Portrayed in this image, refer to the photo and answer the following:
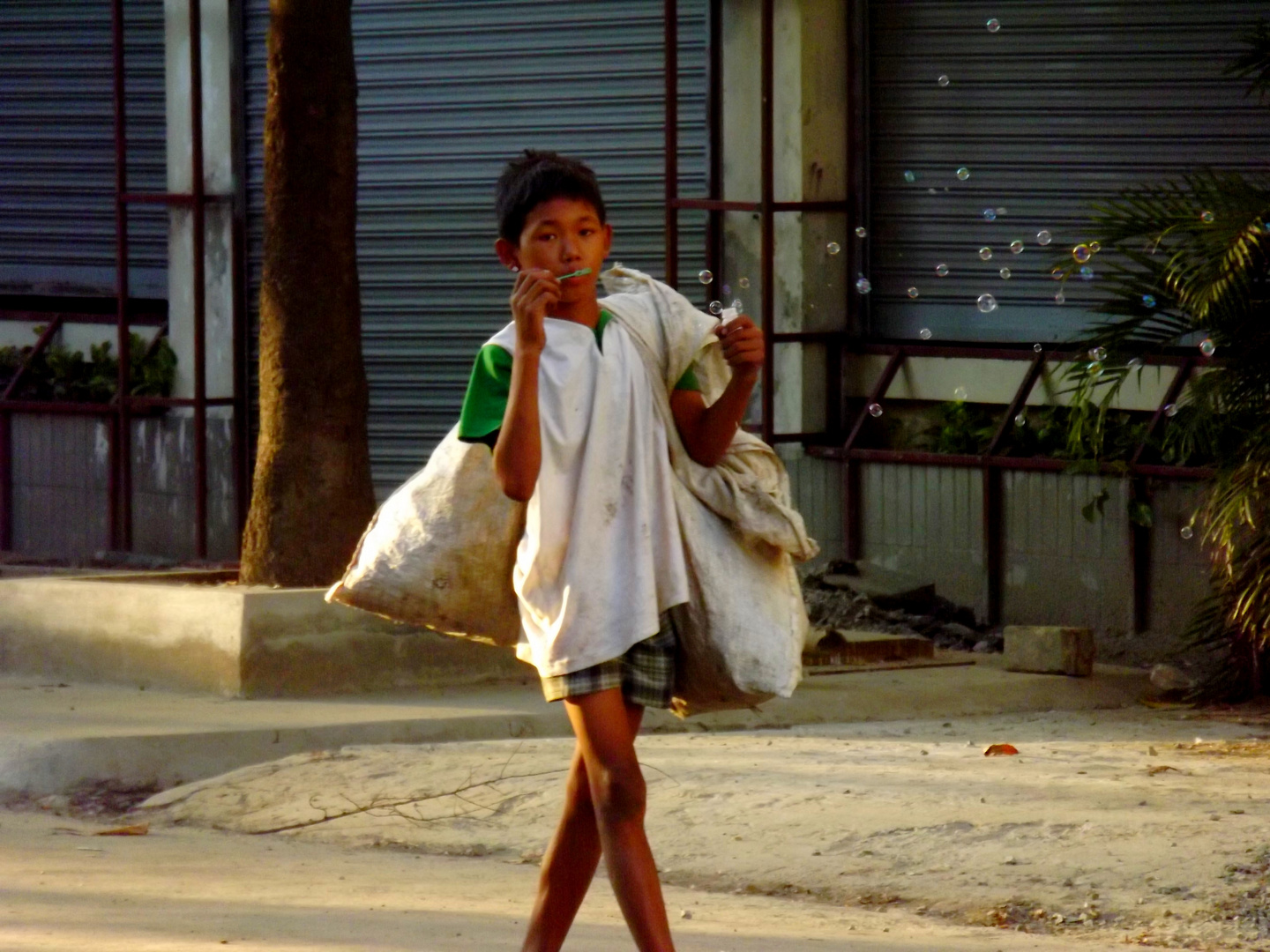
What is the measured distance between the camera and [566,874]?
3.89 metres

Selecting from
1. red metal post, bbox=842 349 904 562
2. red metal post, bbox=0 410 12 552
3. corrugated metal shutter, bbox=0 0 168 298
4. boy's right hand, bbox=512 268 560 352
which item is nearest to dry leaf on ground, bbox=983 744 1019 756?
boy's right hand, bbox=512 268 560 352

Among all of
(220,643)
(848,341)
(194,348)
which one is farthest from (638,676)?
(194,348)

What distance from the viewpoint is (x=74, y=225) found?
14.1m

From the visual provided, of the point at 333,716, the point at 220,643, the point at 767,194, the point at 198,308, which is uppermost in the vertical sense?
the point at 767,194

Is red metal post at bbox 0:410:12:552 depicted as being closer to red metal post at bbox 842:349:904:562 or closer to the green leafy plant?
Result: red metal post at bbox 842:349:904:562

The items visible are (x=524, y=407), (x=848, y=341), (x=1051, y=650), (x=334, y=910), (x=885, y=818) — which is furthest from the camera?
(x=848, y=341)

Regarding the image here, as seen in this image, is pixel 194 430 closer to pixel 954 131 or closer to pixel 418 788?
pixel 954 131

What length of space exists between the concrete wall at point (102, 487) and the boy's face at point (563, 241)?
9.22 m

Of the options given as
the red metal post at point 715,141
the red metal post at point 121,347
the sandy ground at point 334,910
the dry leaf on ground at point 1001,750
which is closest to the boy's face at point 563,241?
the sandy ground at point 334,910

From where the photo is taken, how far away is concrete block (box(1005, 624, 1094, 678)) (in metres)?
9.02

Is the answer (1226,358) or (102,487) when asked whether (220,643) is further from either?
(102,487)

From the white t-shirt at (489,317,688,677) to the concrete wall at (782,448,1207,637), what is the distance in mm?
6216

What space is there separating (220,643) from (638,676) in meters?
4.45

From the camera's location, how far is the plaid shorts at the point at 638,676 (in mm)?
3721
